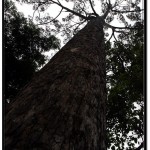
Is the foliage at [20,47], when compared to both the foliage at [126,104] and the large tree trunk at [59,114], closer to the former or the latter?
the foliage at [126,104]

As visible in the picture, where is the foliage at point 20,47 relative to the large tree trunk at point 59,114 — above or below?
above

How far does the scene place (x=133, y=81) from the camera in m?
5.84

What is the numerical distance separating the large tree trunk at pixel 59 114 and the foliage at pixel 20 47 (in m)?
5.03

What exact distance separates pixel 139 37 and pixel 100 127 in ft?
22.2

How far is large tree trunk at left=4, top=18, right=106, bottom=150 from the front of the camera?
1016mm

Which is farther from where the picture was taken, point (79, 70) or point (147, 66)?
point (147, 66)

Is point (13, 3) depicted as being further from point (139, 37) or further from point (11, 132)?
point (11, 132)

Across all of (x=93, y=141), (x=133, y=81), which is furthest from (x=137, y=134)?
(x=93, y=141)

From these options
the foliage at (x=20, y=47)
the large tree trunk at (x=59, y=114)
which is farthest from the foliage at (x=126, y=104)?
the large tree trunk at (x=59, y=114)

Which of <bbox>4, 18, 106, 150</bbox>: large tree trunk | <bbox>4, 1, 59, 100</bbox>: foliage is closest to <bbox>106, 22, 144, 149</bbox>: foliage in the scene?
<bbox>4, 1, 59, 100</bbox>: foliage

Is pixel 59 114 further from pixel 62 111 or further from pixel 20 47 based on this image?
pixel 20 47

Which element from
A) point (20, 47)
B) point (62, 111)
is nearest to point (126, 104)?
point (20, 47)

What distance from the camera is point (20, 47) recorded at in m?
7.18

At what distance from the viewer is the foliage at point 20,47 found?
662cm
